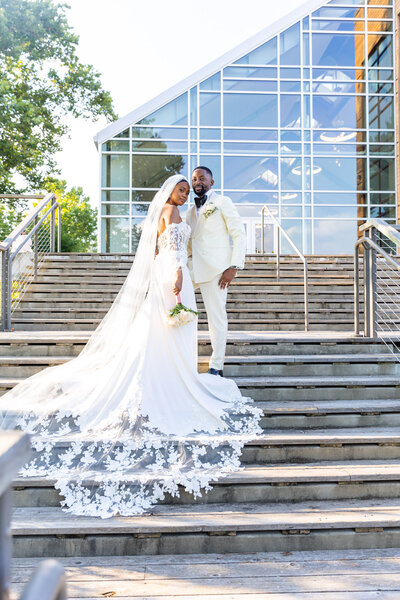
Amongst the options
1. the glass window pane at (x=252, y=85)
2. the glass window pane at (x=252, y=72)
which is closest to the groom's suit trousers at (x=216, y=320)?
the glass window pane at (x=252, y=85)

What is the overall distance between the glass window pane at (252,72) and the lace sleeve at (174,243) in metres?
13.8

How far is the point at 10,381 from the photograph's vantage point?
4172 millimetres

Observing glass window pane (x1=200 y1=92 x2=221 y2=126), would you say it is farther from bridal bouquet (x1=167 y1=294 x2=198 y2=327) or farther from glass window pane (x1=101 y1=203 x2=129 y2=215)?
bridal bouquet (x1=167 y1=294 x2=198 y2=327)

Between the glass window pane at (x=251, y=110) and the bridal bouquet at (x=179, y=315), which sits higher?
the glass window pane at (x=251, y=110)

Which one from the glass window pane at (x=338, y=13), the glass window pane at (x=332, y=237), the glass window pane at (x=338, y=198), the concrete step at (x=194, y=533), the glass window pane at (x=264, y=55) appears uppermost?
the glass window pane at (x=338, y=13)

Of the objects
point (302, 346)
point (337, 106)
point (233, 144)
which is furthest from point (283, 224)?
point (302, 346)

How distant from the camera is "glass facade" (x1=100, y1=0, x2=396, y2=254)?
16031 mm

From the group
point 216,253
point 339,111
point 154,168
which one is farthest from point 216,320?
point 339,111

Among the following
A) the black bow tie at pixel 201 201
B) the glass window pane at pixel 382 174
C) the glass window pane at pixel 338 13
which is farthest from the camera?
the glass window pane at pixel 338 13

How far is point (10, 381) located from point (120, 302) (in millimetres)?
1056

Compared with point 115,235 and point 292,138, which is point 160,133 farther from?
point 292,138

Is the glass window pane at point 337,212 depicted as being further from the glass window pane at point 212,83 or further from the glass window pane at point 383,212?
the glass window pane at point 212,83

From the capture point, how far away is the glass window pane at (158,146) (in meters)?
16.0

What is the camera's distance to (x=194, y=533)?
109 inches
